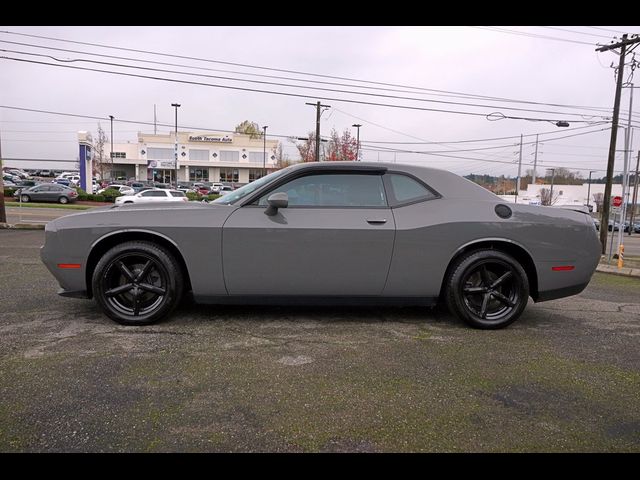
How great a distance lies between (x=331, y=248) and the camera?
3770mm

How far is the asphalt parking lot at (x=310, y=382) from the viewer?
2182mm

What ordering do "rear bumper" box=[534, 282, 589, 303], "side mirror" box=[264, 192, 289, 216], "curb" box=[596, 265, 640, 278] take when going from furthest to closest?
"curb" box=[596, 265, 640, 278] < "rear bumper" box=[534, 282, 589, 303] < "side mirror" box=[264, 192, 289, 216]

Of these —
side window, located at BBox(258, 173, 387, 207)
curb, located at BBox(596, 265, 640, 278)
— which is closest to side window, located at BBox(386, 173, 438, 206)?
side window, located at BBox(258, 173, 387, 207)

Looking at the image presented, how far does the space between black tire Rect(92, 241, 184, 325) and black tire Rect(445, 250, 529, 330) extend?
2.49 m

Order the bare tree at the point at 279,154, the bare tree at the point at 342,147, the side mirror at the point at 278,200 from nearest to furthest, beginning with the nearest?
the side mirror at the point at 278,200 → the bare tree at the point at 342,147 → the bare tree at the point at 279,154

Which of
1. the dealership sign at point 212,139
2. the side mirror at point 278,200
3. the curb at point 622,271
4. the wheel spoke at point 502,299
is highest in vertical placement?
the dealership sign at point 212,139

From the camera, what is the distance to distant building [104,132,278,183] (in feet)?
253

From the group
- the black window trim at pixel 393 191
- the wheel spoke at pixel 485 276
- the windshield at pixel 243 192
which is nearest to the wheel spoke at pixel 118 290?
the windshield at pixel 243 192

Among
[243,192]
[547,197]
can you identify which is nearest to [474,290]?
[243,192]

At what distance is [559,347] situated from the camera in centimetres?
361

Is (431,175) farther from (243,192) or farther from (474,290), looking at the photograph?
(243,192)

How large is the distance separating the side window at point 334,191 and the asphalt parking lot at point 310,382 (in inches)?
44.1

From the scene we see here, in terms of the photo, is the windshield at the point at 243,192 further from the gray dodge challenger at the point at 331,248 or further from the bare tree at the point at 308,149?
the bare tree at the point at 308,149

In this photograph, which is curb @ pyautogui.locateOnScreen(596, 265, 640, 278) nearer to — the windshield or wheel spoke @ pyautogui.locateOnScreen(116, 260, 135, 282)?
the windshield
